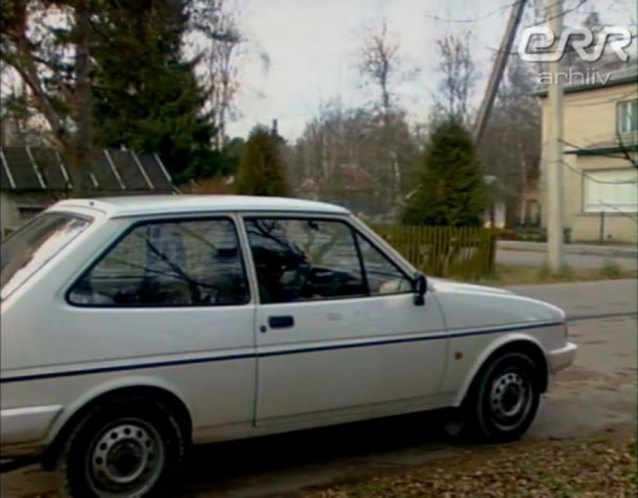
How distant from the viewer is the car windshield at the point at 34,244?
12.3 ft

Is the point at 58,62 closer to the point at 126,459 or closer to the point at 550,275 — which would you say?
the point at 126,459

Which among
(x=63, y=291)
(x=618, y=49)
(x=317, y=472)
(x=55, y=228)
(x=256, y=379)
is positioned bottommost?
(x=317, y=472)

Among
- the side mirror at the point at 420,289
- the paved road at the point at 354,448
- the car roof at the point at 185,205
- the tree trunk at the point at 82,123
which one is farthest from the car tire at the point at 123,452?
the tree trunk at the point at 82,123

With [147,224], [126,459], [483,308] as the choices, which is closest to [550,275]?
[483,308]

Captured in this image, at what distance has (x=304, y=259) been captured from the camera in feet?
14.7

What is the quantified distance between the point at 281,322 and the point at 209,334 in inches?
17.4

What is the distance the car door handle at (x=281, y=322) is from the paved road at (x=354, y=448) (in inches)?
38.4

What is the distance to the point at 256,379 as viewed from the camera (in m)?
4.10

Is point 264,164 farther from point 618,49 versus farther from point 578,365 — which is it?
point 618,49

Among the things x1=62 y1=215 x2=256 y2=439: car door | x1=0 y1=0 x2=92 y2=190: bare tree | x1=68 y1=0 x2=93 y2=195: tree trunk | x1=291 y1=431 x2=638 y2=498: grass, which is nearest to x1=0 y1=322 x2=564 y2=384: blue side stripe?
x1=62 y1=215 x2=256 y2=439: car door

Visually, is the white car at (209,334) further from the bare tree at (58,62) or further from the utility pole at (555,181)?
the utility pole at (555,181)

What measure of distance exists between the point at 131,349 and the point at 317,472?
1539 mm

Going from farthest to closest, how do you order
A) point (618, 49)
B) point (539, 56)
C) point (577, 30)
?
point (539, 56) → point (577, 30) → point (618, 49)

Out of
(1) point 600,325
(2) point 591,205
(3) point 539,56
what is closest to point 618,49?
(3) point 539,56
